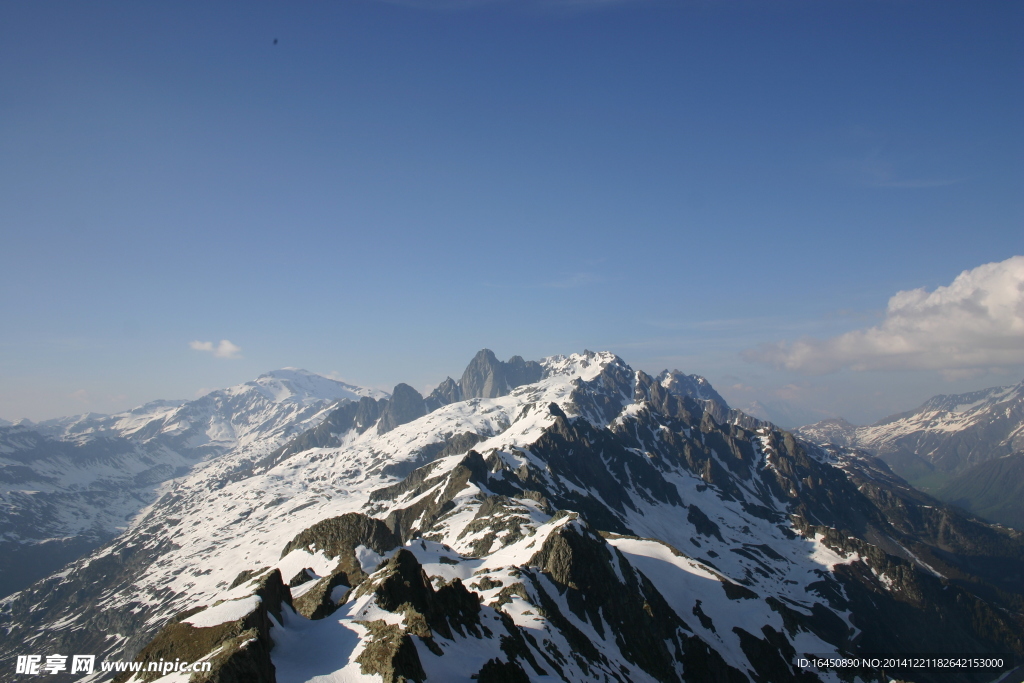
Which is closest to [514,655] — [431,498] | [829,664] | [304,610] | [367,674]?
[367,674]

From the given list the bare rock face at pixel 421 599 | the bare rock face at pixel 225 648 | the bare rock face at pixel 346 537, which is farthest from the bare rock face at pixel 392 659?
the bare rock face at pixel 346 537

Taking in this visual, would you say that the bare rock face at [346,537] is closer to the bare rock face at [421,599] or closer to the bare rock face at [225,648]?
the bare rock face at [421,599]

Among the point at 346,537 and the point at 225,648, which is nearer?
the point at 225,648

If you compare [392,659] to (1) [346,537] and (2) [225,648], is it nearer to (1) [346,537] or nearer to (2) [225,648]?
(2) [225,648]

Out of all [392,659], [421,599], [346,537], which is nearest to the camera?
[392,659]

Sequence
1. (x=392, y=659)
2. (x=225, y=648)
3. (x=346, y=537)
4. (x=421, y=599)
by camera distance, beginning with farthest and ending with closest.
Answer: (x=346, y=537)
(x=421, y=599)
(x=392, y=659)
(x=225, y=648)

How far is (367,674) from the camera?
44281mm

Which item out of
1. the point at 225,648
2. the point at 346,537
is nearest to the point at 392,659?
the point at 225,648

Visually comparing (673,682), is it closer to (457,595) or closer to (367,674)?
(457,595)

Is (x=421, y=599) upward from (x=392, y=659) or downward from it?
downward

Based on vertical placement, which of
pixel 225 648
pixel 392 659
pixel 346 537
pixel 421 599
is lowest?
pixel 346 537

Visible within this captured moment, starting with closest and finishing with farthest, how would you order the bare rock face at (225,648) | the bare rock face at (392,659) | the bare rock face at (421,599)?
the bare rock face at (225,648) → the bare rock face at (392,659) → the bare rock face at (421,599)

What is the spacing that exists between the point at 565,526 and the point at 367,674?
73.5 meters

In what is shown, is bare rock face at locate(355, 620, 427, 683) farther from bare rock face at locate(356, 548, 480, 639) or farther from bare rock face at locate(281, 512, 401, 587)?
bare rock face at locate(281, 512, 401, 587)
